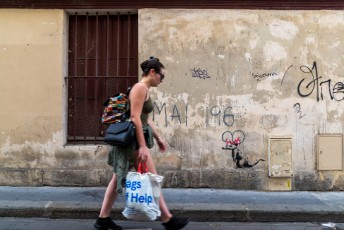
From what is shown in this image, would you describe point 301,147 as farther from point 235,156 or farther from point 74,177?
point 74,177

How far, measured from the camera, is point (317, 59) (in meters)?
7.23

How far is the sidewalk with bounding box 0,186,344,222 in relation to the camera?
5.93 m

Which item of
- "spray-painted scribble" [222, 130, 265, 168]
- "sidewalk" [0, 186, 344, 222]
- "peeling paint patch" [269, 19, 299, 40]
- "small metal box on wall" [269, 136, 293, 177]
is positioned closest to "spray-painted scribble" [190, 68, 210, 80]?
"spray-painted scribble" [222, 130, 265, 168]

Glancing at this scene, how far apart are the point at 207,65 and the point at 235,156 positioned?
156 cm

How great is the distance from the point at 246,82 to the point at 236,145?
1.04 m

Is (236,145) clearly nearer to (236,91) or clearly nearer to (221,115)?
(221,115)

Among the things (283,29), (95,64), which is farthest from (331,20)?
(95,64)

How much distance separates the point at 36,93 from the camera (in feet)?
24.0

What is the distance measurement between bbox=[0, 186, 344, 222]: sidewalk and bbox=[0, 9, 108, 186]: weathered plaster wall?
2.25 ft

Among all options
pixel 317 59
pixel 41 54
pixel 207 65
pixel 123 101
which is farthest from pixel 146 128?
pixel 317 59

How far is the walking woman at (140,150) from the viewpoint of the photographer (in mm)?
4719

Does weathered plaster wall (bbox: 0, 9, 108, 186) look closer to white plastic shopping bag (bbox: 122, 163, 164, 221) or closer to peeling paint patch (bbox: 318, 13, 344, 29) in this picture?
white plastic shopping bag (bbox: 122, 163, 164, 221)

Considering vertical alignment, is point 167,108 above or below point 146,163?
above

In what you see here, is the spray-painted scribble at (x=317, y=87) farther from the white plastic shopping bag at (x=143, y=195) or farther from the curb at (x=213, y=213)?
the white plastic shopping bag at (x=143, y=195)
